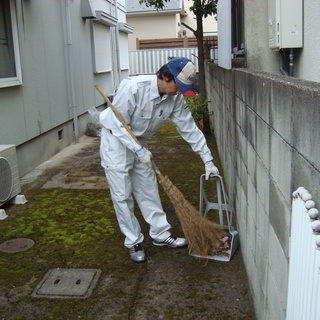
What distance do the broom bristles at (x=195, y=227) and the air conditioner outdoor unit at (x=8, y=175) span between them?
80.2 inches

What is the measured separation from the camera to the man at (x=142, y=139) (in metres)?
3.57

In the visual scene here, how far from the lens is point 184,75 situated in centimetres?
345

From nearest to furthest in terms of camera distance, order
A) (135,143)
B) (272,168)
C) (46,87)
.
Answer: (272,168) → (135,143) → (46,87)

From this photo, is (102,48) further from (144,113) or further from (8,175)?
(144,113)

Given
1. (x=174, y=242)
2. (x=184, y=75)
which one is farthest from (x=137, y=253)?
(x=184, y=75)

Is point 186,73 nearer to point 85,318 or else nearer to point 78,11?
point 85,318

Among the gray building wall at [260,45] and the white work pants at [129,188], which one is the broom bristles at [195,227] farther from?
the gray building wall at [260,45]

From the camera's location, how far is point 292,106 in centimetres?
186

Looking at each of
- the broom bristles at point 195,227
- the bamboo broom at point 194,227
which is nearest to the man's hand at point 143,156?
the bamboo broom at point 194,227

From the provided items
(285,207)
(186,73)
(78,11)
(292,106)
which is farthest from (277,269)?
(78,11)

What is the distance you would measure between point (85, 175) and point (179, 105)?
2.96 metres

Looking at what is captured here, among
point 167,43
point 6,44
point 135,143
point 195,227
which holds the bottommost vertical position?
point 195,227

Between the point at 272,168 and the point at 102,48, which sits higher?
the point at 102,48

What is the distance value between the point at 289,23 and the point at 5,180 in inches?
131
